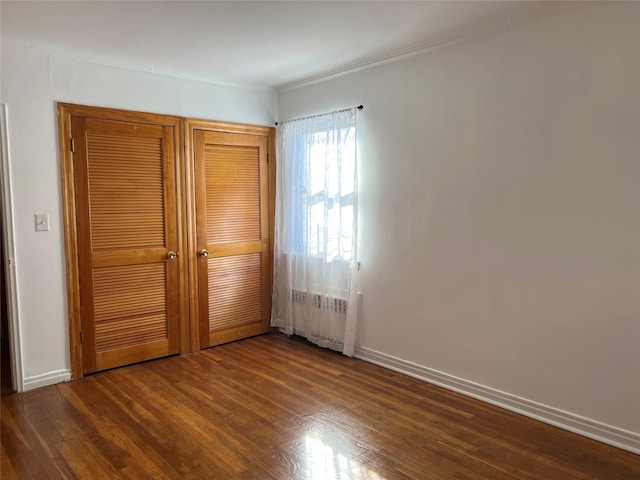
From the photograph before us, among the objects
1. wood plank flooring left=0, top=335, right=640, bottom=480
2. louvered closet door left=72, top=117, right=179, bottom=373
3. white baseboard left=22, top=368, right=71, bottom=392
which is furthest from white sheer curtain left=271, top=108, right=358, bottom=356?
white baseboard left=22, top=368, right=71, bottom=392

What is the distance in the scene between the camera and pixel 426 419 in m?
2.95

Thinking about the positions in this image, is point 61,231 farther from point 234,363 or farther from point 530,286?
point 530,286

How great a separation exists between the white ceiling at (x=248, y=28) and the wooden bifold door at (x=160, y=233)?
1.80ft

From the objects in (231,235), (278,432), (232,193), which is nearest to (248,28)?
(232,193)

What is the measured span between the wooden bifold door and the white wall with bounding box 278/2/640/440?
1261mm

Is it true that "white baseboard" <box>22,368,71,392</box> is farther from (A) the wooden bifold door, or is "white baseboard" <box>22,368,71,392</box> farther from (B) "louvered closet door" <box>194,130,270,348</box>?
(B) "louvered closet door" <box>194,130,270,348</box>

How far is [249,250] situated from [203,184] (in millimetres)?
791

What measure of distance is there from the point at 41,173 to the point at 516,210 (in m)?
3.26

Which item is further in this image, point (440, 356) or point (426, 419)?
point (440, 356)

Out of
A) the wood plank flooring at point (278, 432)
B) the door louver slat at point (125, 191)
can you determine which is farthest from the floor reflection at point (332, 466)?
the door louver slat at point (125, 191)

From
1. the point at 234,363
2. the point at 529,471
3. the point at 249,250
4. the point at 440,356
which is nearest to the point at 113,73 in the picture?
the point at 249,250

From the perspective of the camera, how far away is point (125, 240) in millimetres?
3812

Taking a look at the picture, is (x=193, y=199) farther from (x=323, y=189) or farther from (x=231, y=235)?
(x=323, y=189)

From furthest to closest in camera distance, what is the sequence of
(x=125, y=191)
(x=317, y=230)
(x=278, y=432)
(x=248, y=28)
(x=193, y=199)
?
(x=317, y=230) → (x=193, y=199) → (x=125, y=191) → (x=248, y=28) → (x=278, y=432)
